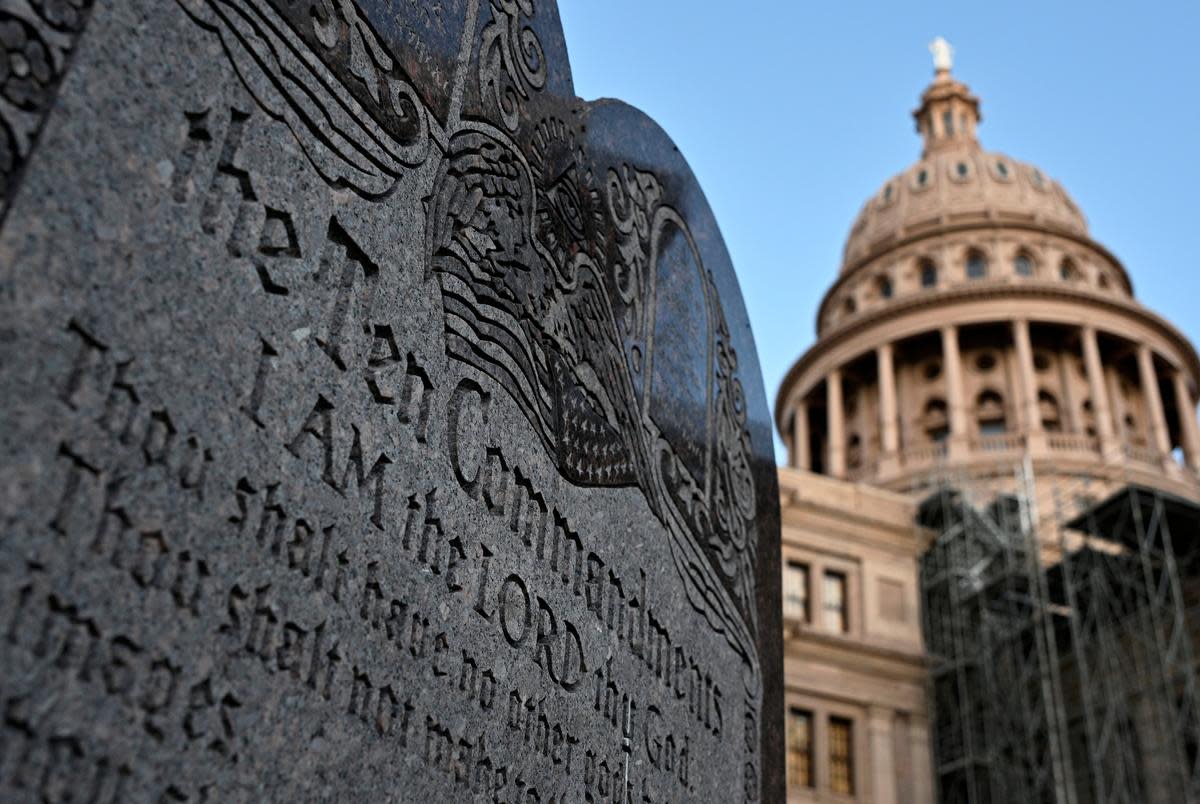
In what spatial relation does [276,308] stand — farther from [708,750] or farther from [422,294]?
[708,750]

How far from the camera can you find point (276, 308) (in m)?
2.81

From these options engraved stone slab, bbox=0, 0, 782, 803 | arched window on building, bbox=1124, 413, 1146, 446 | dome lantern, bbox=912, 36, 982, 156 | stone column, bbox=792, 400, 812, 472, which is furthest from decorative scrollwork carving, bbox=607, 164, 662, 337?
dome lantern, bbox=912, 36, 982, 156

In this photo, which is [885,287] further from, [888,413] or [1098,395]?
[1098,395]

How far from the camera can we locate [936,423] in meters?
54.7

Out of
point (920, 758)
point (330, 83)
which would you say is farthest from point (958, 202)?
point (330, 83)

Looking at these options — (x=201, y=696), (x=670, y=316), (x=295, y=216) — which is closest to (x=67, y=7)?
(x=295, y=216)

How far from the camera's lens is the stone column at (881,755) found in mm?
31828

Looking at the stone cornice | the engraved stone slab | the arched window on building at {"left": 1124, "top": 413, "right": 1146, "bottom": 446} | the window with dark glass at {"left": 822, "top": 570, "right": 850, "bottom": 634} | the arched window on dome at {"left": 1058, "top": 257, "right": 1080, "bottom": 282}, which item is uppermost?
the arched window on dome at {"left": 1058, "top": 257, "right": 1080, "bottom": 282}

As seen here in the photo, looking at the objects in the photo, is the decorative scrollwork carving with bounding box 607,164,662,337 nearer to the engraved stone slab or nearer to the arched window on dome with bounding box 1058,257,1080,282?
the engraved stone slab

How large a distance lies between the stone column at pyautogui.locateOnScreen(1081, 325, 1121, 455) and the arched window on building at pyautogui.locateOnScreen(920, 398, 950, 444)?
19.8 feet

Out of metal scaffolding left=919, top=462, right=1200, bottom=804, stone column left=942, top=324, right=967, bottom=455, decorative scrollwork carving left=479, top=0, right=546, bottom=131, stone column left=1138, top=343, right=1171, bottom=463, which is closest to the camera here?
decorative scrollwork carving left=479, top=0, right=546, bottom=131

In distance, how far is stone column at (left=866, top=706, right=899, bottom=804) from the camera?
104 ft

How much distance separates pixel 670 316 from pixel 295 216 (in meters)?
2.93

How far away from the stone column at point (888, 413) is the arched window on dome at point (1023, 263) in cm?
811
